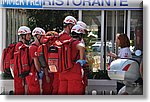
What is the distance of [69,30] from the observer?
7.70 meters

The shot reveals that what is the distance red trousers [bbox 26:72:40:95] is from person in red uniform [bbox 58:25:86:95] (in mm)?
383

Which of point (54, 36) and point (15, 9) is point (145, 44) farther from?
point (15, 9)

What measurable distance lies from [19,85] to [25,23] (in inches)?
40.9

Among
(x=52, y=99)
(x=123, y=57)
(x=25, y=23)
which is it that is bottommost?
(x=52, y=99)

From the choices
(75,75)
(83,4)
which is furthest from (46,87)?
(83,4)

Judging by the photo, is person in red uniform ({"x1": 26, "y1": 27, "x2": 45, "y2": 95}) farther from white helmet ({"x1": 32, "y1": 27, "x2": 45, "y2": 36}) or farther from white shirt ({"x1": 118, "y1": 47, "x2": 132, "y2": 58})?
white shirt ({"x1": 118, "y1": 47, "x2": 132, "y2": 58})

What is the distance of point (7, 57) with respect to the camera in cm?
774

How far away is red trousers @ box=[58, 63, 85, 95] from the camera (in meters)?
7.71

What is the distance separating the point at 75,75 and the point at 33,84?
72 cm

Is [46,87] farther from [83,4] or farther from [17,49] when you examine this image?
[83,4]

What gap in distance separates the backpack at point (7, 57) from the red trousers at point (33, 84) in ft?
1.15

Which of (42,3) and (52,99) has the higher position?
(42,3)

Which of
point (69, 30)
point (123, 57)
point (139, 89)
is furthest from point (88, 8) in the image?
point (139, 89)

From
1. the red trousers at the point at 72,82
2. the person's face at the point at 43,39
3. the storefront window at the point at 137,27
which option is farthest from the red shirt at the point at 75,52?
the storefront window at the point at 137,27
